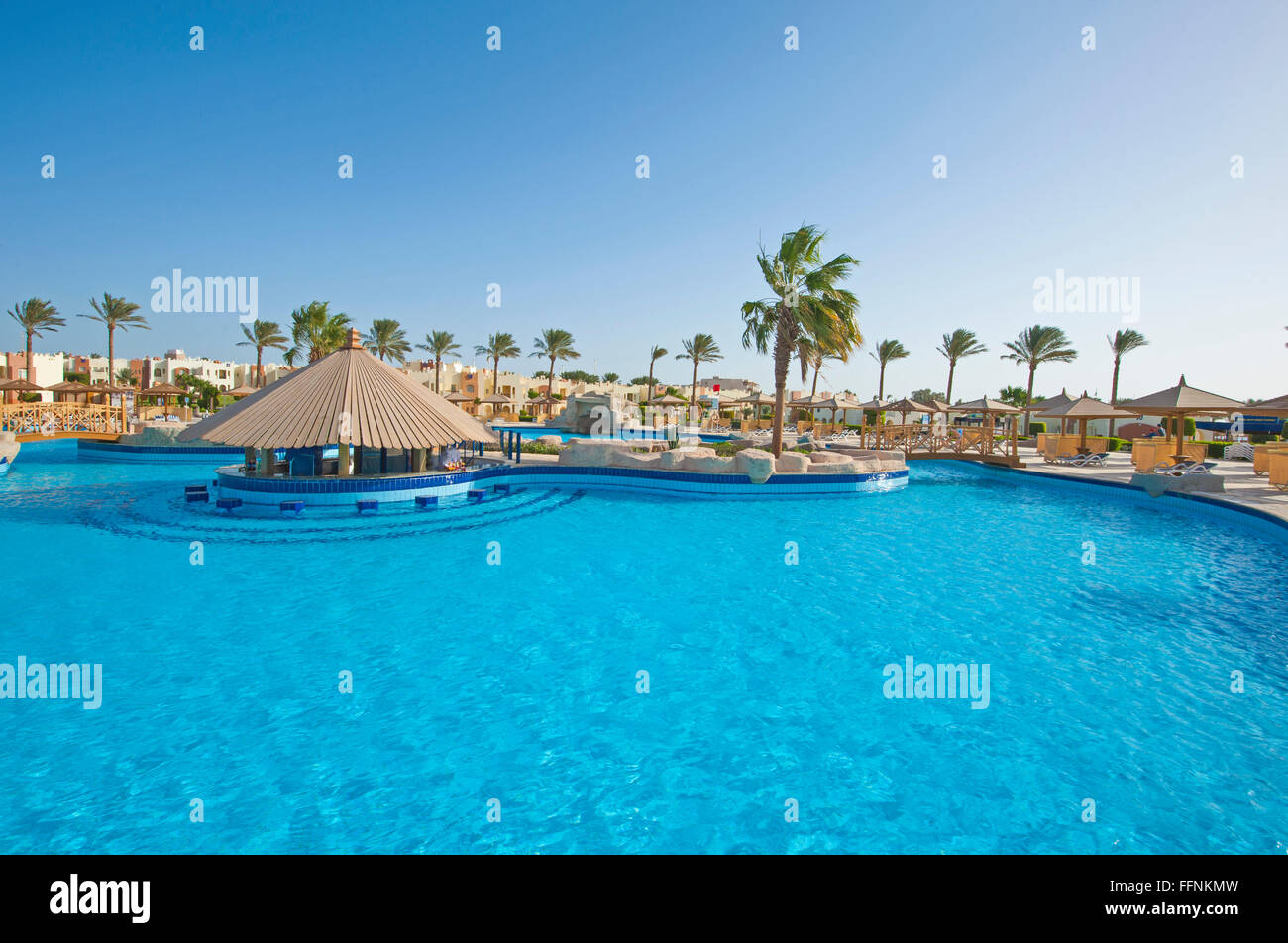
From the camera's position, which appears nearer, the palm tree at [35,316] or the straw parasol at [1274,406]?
the straw parasol at [1274,406]

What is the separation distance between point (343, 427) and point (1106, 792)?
578 inches

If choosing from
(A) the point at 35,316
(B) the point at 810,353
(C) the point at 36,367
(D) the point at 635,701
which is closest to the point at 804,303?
(B) the point at 810,353

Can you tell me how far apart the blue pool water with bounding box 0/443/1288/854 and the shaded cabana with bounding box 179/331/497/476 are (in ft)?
12.3

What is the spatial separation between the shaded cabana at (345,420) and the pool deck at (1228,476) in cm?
1920

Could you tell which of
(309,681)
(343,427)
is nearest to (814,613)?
(309,681)

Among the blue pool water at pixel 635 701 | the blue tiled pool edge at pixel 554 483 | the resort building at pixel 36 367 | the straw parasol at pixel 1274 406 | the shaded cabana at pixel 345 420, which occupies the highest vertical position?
the resort building at pixel 36 367

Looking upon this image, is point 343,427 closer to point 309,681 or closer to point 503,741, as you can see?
point 309,681

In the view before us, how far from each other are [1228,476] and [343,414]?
89.6 ft

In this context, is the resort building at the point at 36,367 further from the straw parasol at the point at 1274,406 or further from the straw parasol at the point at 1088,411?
the straw parasol at the point at 1274,406

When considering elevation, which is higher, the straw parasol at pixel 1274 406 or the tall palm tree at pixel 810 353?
the tall palm tree at pixel 810 353

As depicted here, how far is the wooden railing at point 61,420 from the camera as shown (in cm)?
2508

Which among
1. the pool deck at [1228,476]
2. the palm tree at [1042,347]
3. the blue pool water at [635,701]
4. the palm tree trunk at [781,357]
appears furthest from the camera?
the palm tree at [1042,347]

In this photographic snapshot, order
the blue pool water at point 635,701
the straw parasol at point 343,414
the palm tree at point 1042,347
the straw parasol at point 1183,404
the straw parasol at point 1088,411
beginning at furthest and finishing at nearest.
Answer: the palm tree at point 1042,347 < the straw parasol at point 1088,411 < the straw parasol at point 1183,404 < the straw parasol at point 343,414 < the blue pool water at point 635,701

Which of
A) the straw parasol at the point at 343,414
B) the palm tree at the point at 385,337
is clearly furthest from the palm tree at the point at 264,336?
the straw parasol at the point at 343,414
